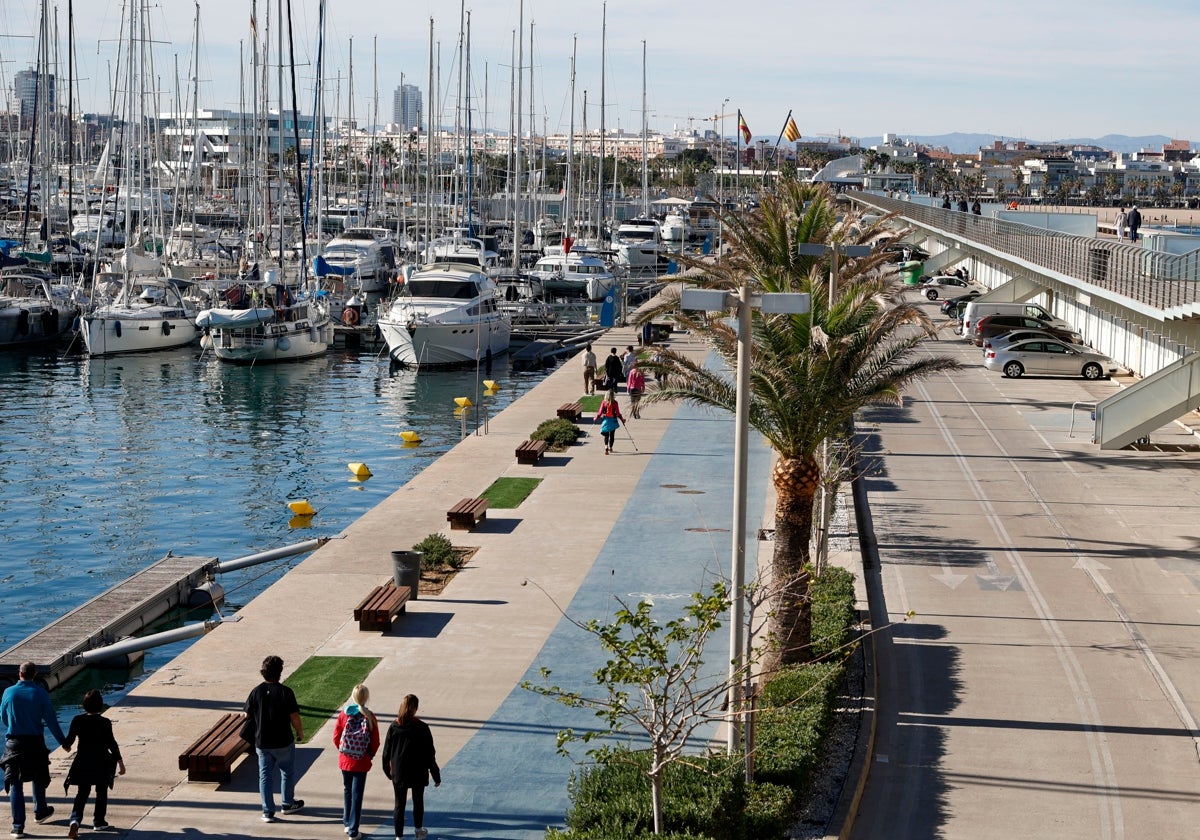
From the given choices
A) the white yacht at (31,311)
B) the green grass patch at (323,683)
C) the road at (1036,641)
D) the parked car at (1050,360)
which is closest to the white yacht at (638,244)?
the white yacht at (31,311)

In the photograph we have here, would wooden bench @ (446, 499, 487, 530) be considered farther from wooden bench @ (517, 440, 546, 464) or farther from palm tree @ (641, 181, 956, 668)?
palm tree @ (641, 181, 956, 668)

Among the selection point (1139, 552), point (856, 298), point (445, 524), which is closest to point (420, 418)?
point (445, 524)

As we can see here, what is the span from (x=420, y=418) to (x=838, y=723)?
32.8 meters

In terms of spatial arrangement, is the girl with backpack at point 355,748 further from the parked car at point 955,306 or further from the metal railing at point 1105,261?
the parked car at point 955,306

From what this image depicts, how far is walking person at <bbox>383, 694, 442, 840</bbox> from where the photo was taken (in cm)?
1380

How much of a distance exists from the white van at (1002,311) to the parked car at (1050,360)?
8053mm

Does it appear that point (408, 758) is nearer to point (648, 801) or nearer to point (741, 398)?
point (648, 801)

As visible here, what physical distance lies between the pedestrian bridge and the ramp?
3 cm

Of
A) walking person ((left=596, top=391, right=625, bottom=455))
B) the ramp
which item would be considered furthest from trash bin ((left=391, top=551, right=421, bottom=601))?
the ramp

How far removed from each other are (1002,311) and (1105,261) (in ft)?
60.7

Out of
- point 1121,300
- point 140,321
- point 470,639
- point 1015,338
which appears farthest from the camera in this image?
point 140,321

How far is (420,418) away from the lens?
1918 inches

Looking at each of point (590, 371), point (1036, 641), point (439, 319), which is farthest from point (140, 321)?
point (1036, 641)

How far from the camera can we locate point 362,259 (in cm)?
8219
